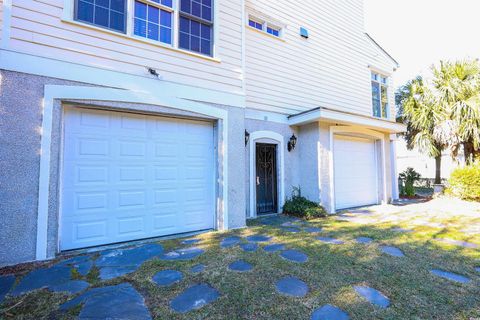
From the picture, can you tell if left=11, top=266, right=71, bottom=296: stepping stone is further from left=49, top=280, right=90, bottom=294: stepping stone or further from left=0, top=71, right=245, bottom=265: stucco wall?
left=0, top=71, right=245, bottom=265: stucco wall

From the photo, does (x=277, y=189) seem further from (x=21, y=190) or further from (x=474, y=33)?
(x=474, y=33)

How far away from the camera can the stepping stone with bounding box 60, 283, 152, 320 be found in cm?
224

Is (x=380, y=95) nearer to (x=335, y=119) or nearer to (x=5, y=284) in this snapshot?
(x=335, y=119)

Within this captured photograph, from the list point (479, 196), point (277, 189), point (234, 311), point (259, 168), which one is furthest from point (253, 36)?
point (479, 196)

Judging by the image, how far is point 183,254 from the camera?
12.5 feet

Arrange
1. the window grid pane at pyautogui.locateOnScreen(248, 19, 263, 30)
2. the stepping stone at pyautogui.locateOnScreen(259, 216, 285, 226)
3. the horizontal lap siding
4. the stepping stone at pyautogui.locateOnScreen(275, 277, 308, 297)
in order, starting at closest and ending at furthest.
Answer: the stepping stone at pyautogui.locateOnScreen(275, 277, 308, 297), the horizontal lap siding, the stepping stone at pyautogui.locateOnScreen(259, 216, 285, 226), the window grid pane at pyautogui.locateOnScreen(248, 19, 263, 30)

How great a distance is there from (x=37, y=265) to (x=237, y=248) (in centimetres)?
285

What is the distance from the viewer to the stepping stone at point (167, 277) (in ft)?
9.46

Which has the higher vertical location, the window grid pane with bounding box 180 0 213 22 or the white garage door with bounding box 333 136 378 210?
the window grid pane with bounding box 180 0 213 22

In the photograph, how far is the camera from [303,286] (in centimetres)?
277

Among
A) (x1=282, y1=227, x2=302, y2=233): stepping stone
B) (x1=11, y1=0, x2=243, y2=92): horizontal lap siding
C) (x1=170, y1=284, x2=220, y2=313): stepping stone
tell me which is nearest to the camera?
(x1=170, y1=284, x2=220, y2=313): stepping stone

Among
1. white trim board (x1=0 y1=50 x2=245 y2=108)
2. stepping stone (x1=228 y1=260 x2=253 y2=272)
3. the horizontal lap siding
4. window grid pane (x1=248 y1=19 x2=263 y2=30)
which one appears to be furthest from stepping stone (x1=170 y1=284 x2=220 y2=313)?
window grid pane (x1=248 y1=19 x2=263 y2=30)

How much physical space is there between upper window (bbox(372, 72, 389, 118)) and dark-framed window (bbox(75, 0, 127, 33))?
10080 millimetres

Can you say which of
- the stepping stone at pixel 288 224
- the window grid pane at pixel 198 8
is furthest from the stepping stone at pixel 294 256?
the window grid pane at pixel 198 8
